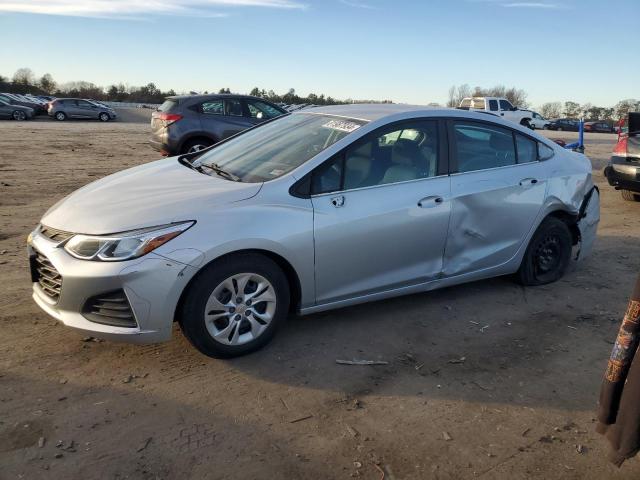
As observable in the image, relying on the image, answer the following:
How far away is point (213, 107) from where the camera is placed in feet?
39.1

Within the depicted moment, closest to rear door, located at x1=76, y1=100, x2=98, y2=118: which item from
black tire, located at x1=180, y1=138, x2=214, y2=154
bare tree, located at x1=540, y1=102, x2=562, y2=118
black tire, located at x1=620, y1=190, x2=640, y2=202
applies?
black tire, located at x1=180, y1=138, x2=214, y2=154

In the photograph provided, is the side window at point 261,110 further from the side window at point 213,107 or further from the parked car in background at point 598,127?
the parked car in background at point 598,127

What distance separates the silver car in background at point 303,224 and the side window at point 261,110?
7.65 meters

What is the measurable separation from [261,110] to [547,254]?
8.76 metres

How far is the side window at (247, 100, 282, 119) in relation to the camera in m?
12.4

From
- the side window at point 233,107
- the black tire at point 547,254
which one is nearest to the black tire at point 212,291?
the black tire at point 547,254

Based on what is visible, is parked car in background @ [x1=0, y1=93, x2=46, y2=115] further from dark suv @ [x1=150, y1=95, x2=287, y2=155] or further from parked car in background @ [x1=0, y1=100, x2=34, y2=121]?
dark suv @ [x1=150, y1=95, x2=287, y2=155]

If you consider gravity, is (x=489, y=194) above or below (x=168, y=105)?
below

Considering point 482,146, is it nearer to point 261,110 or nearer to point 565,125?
point 261,110

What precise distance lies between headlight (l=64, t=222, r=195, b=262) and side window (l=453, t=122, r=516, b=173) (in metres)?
2.45

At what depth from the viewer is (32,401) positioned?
121 inches

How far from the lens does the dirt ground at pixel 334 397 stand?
8.89 ft

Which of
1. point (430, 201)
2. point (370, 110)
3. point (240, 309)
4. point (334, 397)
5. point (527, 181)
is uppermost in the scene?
point (370, 110)

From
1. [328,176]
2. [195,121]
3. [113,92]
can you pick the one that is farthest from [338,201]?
[113,92]
